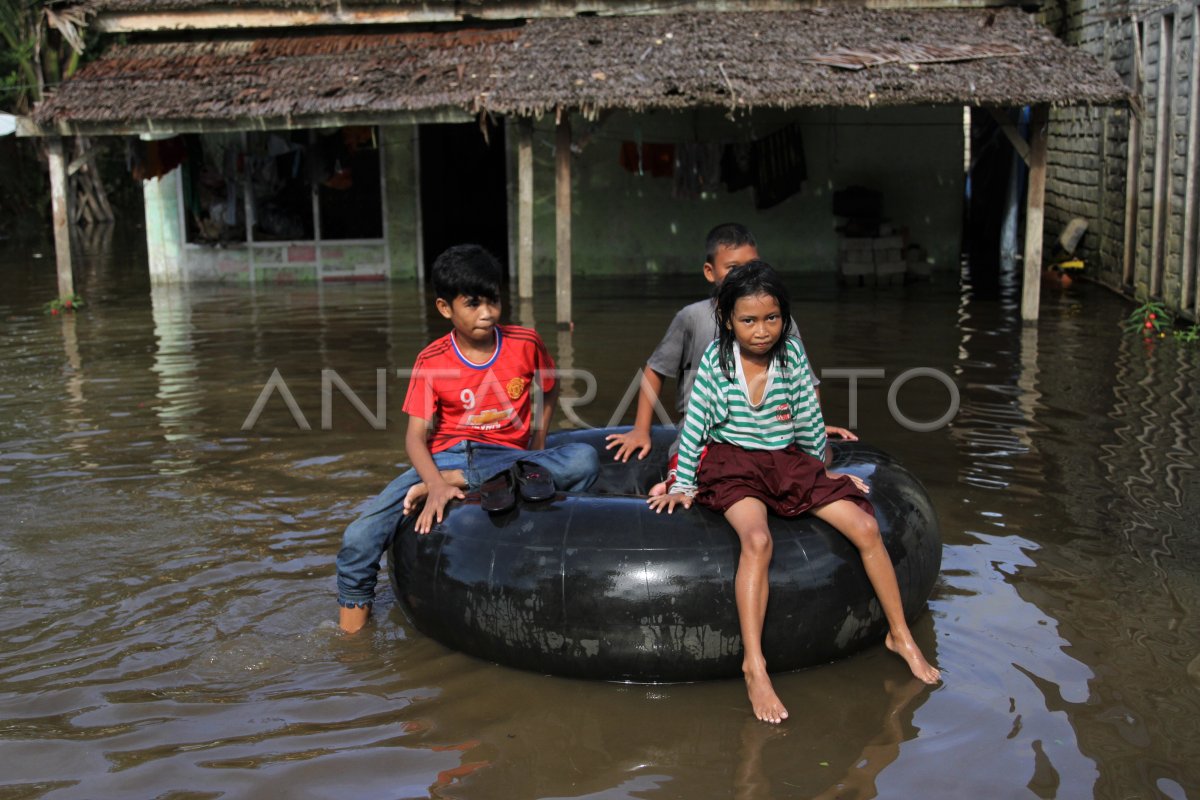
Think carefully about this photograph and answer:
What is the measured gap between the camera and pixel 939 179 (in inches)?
639

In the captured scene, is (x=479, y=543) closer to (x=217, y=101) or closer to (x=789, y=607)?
(x=789, y=607)

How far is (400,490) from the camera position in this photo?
476cm

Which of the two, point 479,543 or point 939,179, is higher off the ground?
point 939,179

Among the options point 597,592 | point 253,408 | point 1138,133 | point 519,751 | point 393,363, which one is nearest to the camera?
point 519,751

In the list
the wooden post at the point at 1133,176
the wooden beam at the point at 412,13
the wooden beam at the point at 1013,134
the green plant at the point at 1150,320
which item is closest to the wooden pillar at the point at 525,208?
the wooden beam at the point at 412,13

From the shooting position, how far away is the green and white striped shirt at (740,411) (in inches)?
172

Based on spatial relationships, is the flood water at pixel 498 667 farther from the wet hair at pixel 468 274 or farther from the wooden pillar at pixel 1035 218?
the wooden pillar at pixel 1035 218

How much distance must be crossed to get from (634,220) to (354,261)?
3.95 m

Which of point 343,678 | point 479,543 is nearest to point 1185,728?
point 479,543

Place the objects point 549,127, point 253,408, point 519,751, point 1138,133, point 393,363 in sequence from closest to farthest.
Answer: point 519,751 → point 253,408 → point 393,363 → point 1138,133 → point 549,127

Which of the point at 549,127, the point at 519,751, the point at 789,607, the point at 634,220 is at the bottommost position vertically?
the point at 519,751

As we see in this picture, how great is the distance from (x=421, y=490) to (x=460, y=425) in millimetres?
335

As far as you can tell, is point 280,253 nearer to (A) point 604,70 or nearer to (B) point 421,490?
(A) point 604,70

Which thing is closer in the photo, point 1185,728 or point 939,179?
point 1185,728
